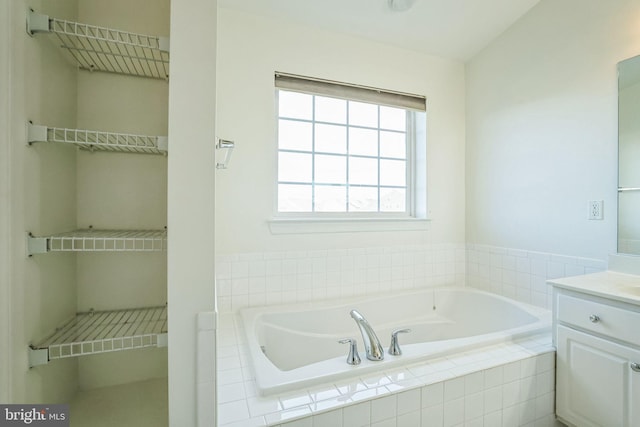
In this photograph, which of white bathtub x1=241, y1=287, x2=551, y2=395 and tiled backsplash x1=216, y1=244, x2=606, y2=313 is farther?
tiled backsplash x1=216, y1=244, x2=606, y2=313

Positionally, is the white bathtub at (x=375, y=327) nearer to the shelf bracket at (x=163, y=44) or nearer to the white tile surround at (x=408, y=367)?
the white tile surround at (x=408, y=367)

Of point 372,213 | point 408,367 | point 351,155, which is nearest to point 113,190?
point 408,367

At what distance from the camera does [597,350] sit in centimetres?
135

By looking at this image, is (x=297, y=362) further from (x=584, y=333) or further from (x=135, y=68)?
(x=135, y=68)

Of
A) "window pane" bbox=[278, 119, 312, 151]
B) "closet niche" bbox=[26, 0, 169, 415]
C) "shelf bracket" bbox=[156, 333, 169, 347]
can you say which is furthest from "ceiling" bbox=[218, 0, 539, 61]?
"shelf bracket" bbox=[156, 333, 169, 347]

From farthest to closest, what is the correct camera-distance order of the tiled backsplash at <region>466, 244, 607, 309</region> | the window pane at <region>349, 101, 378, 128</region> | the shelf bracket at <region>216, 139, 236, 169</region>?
the window pane at <region>349, 101, 378, 128</region>
the tiled backsplash at <region>466, 244, 607, 309</region>
the shelf bracket at <region>216, 139, 236, 169</region>

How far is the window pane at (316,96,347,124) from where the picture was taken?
7.50ft

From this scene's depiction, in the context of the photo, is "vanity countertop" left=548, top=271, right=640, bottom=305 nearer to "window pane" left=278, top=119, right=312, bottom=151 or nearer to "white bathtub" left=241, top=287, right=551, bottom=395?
"white bathtub" left=241, top=287, right=551, bottom=395

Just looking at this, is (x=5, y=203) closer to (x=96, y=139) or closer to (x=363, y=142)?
(x=96, y=139)

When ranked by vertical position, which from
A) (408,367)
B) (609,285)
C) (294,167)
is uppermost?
(294,167)

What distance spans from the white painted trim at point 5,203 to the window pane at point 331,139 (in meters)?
1.71

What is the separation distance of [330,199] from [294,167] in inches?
15.1

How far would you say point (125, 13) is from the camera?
1152 mm

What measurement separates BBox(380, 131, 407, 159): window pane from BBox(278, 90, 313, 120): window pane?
687 millimetres
